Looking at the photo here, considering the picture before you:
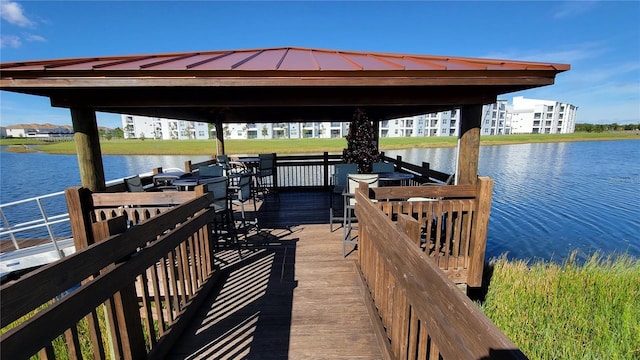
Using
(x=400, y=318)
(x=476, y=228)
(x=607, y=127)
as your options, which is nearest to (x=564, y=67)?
(x=476, y=228)

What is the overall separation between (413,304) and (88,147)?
11.6ft

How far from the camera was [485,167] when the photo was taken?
16.7 m

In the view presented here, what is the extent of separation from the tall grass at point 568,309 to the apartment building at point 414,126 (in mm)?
49542

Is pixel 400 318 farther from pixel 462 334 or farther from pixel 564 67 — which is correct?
pixel 564 67

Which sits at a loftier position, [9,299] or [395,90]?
[395,90]

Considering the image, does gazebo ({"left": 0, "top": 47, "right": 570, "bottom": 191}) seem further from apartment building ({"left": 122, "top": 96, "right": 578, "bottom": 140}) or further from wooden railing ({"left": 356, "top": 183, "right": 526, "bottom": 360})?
apartment building ({"left": 122, "top": 96, "right": 578, "bottom": 140})

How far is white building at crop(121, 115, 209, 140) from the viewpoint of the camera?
59.5 metres

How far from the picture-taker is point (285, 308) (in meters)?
2.44

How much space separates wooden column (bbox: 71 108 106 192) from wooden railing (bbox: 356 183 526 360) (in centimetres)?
297

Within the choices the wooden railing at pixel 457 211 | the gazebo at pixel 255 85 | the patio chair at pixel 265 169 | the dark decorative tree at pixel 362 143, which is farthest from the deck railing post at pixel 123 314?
the patio chair at pixel 265 169

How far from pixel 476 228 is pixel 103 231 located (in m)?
3.18

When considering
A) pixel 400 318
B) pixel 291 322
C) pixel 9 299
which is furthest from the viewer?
pixel 291 322

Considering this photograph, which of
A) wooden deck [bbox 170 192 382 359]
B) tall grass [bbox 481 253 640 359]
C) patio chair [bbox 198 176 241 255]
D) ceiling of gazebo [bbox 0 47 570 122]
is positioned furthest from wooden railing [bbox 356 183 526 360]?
tall grass [bbox 481 253 640 359]

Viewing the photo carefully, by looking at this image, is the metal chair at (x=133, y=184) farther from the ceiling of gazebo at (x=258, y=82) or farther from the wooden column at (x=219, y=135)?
the wooden column at (x=219, y=135)
